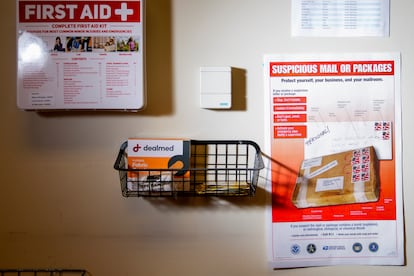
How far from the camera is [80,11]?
0.94 m

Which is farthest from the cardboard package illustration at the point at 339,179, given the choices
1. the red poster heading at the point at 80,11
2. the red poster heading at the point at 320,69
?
the red poster heading at the point at 80,11

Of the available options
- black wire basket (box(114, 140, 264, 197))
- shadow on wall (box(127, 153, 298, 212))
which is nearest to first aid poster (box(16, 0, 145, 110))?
black wire basket (box(114, 140, 264, 197))

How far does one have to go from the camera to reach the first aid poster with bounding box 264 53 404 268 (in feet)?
3.28

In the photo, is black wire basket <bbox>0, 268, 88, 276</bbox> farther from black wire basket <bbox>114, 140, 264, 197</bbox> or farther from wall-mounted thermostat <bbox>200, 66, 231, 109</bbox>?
wall-mounted thermostat <bbox>200, 66, 231, 109</bbox>

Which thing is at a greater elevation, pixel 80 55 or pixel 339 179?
pixel 80 55

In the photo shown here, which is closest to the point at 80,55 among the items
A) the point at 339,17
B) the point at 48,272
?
the point at 48,272

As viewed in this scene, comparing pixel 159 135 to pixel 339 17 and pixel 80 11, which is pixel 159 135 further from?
pixel 339 17

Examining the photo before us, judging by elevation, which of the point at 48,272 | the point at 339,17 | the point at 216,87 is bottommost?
the point at 48,272

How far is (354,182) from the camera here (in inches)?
39.6

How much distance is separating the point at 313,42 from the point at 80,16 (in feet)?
2.36

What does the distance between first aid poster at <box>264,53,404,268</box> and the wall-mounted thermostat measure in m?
0.13

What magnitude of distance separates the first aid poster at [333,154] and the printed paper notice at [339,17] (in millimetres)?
79

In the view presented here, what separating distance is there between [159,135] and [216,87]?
0.23m

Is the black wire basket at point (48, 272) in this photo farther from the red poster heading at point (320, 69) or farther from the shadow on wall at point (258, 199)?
the red poster heading at point (320, 69)
